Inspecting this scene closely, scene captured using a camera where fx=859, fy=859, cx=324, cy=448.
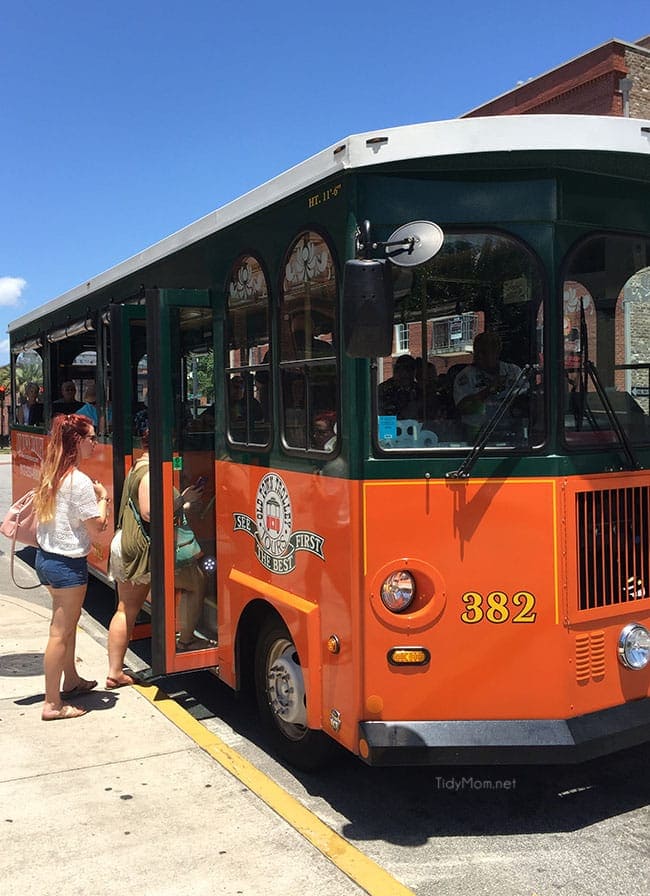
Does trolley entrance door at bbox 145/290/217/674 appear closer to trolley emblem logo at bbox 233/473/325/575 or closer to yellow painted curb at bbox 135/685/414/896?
yellow painted curb at bbox 135/685/414/896

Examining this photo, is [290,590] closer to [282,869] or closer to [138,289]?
[282,869]

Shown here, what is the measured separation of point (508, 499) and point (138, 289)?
3577 mm

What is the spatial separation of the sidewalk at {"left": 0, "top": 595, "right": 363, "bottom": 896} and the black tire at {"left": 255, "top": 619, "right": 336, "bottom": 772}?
0.33m

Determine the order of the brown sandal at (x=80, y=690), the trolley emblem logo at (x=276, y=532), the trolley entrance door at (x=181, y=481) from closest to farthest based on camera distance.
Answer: the trolley emblem logo at (x=276, y=532) → the trolley entrance door at (x=181, y=481) → the brown sandal at (x=80, y=690)

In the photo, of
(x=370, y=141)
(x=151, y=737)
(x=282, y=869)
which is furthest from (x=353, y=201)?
(x=151, y=737)

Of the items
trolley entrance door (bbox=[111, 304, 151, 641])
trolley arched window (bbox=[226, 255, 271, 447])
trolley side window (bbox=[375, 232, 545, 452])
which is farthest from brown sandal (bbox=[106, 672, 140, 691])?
trolley side window (bbox=[375, 232, 545, 452])

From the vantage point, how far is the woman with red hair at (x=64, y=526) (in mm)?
4949

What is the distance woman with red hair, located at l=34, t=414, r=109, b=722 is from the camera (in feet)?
16.2

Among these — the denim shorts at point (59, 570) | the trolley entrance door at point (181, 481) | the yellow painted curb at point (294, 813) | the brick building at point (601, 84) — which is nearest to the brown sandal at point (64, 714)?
the yellow painted curb at point (294, 813)

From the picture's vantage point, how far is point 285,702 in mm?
4285

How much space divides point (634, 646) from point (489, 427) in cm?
116

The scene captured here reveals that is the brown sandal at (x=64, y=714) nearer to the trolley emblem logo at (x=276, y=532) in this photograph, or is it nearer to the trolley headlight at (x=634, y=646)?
the trolley emblem logo at (x=276, y=532)

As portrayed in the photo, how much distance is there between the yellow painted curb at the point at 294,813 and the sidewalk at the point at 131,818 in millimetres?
44

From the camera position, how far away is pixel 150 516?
4965 mm
